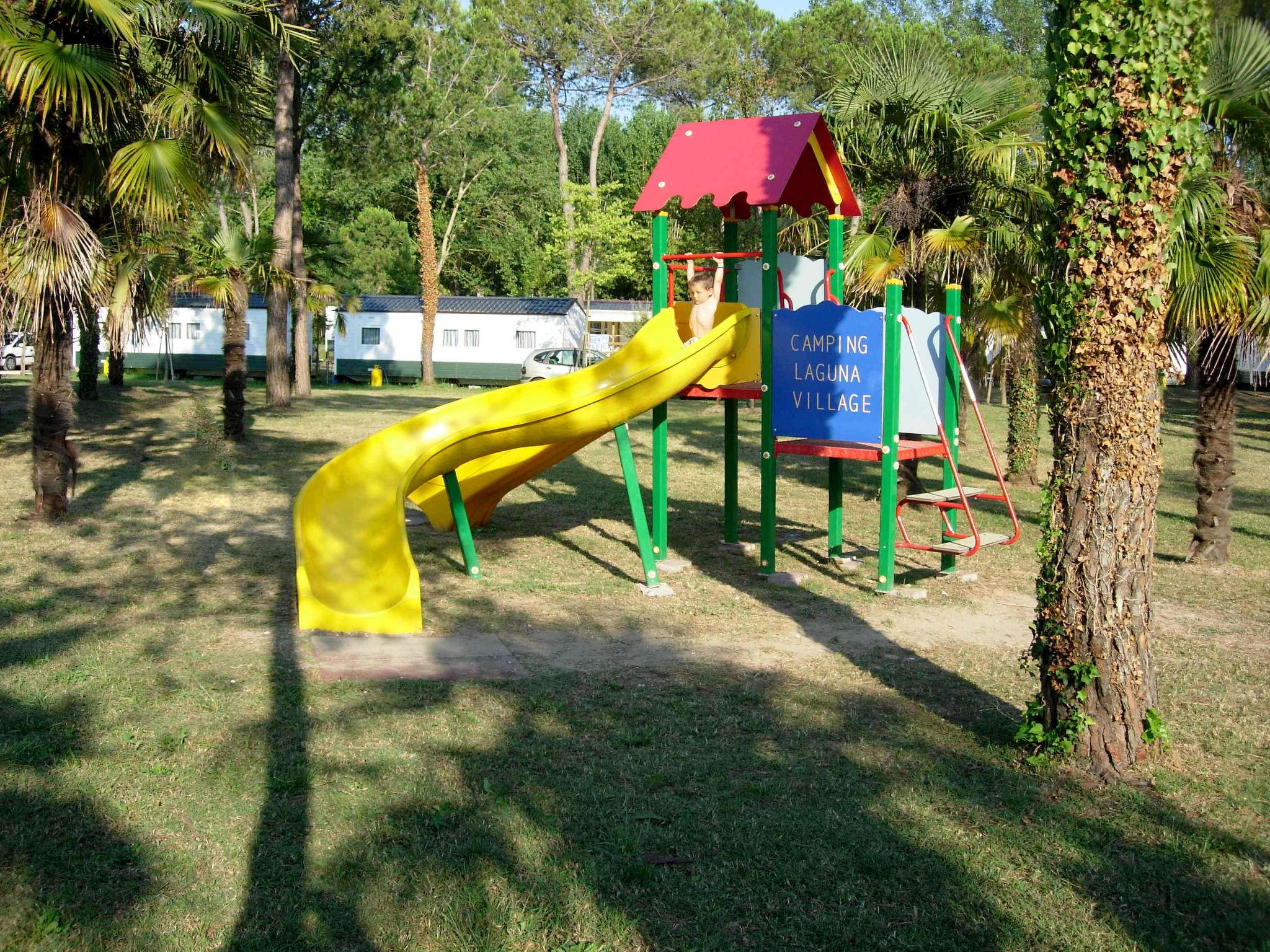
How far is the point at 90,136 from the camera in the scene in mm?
10344

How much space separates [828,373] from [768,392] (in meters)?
0.59

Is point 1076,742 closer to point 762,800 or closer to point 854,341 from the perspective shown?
point 762,800

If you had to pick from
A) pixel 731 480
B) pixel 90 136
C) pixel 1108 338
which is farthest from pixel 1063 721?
pixel 90 136

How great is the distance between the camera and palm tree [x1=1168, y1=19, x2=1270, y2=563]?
346 inches

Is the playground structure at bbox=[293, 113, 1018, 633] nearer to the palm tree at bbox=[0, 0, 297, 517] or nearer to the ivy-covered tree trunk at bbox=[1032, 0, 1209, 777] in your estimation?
the ivy-covered tree trunk at bbox=[1032, 0, 1209, 777]

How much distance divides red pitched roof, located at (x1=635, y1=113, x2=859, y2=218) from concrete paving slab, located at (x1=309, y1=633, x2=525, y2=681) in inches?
164

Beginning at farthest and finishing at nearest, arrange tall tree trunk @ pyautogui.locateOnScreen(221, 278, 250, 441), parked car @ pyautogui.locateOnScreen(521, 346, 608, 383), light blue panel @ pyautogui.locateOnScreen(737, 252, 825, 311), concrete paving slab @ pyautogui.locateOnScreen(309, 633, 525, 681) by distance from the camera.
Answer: parked car @ pyautogui.locateOnScreen(521, 346, 608, 383)
tall tree trunk @ pyautogui.locateOnScreen(221, 278, 250, 441)
light blue panel @ pyautogui.locateOnScreen(737, 252, 825, 311)
concrete paving slab @ pyautogui.locateOnScreen(309, 633, 525, 681)

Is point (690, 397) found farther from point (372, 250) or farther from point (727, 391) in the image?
point (372, 250)

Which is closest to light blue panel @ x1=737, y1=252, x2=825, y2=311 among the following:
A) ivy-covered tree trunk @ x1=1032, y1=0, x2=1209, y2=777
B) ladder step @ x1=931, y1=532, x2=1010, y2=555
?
ladder step @ x1=931, y1=532, x2=1010, y2=555

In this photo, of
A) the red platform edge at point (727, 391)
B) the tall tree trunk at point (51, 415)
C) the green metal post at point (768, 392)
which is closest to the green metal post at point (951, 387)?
the green metal post at point (768, 392)

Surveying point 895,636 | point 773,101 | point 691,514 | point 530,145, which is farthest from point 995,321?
point 530,145

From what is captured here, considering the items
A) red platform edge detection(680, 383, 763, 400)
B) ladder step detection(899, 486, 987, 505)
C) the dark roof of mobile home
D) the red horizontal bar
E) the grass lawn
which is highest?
the dark roof of mobile home

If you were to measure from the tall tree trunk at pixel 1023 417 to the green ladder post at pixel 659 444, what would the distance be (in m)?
6.53

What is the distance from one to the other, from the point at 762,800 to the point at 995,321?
364 inches
